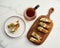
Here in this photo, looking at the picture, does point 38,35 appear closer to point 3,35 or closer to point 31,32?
point 31,32

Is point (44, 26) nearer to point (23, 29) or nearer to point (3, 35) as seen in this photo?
point (23, 29)

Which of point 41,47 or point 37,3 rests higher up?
point 37,3

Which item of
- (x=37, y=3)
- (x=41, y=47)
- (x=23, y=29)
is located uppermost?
(x=37, y=3)

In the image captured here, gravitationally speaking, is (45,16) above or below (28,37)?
above

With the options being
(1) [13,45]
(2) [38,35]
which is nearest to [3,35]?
(1) [13,45]

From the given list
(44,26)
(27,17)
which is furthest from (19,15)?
(44,26)
